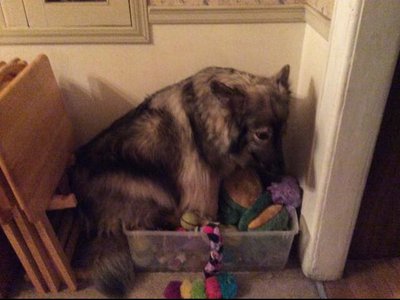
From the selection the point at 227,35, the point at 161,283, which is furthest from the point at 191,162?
the point at 161,283

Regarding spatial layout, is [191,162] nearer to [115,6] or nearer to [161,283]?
[115,6]

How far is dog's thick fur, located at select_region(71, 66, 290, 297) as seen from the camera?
113 cm

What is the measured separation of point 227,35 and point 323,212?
2.50 feet

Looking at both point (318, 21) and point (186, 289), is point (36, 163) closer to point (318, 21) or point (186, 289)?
point (186, 289)

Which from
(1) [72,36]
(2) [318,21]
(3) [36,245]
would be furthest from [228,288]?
(1) [72,36]

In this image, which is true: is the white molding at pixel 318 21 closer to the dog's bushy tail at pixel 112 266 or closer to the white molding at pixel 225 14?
the white molding at pixel 225 14

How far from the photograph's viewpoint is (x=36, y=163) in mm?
1040

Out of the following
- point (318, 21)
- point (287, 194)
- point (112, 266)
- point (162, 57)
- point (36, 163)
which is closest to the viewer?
point (112, 266)

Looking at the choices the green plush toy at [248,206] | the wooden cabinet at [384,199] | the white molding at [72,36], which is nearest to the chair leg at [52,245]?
the green plush toy at [248,206]

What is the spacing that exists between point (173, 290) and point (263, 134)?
787 millimetres

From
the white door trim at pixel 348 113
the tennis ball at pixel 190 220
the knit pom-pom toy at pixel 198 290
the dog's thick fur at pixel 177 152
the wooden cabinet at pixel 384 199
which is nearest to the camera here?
the knit pom-pom toy at pixel 198 290

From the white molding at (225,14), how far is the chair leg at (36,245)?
84cm

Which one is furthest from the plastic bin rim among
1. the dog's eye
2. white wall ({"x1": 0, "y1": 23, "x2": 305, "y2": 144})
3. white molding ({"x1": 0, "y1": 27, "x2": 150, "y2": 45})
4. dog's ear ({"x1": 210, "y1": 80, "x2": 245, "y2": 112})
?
white molding ({"x1": 0, "y1": 27, "x2": 150, "y2": 45})

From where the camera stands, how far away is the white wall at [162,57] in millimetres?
1342
